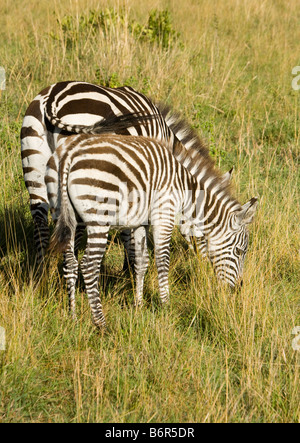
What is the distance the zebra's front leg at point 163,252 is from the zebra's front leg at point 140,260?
0.23 meters

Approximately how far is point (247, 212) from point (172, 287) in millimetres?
1057

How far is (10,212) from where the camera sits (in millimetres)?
6340

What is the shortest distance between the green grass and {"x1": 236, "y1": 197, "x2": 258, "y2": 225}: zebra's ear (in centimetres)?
44

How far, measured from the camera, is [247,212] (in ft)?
17.1

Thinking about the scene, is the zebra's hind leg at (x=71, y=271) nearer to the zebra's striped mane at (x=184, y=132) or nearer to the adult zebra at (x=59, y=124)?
the adult zebra at (x=59, y=124)

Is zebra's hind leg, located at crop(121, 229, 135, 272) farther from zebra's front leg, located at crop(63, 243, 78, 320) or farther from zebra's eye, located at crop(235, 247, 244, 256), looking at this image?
zebra's eye, located at crop(235, 247, 244, 256)

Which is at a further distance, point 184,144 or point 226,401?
point 184,144

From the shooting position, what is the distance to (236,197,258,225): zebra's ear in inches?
202

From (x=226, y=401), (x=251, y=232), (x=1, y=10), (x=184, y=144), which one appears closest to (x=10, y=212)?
(x=184, y=144)

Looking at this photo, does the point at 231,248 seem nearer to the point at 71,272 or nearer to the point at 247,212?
the point at 247,212

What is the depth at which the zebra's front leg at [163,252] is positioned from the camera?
4.96m

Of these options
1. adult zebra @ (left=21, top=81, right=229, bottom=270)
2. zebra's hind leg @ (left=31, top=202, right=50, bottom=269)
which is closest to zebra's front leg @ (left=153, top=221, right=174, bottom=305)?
adult zebra @ (left=21, top=81, right=229, bottom=270)
